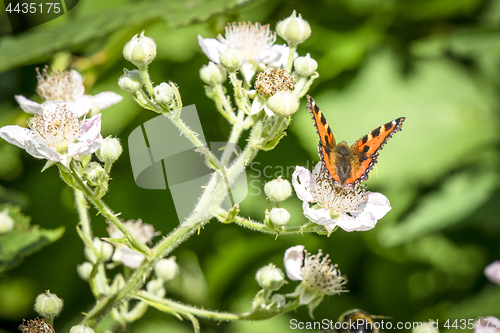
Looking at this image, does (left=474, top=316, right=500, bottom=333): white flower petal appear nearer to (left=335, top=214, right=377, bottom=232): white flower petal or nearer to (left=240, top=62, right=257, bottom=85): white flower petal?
(left=335, top=214, right=377, bottom=232): white flower petal

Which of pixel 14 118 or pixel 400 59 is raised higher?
pixel 400 59

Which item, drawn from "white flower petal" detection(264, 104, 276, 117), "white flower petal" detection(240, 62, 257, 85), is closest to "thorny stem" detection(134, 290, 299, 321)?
"white flower petal" detection(264, 104, 276, 117)

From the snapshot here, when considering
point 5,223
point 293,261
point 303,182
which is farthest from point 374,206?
point 5,223

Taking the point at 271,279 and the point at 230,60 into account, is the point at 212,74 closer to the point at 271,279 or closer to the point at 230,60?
the point at 230,60

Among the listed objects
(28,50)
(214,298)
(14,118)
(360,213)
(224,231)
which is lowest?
(214,298)

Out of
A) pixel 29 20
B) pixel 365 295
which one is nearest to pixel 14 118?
pixel 29 20

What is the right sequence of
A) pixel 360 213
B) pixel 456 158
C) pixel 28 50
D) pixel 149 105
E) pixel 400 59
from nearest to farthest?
Answer: pixel 149 105 < pixel 360 213 < pixel 28 50 < pixel 456 158 < pixel 400 59

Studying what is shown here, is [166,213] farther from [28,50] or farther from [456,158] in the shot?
[456,158]

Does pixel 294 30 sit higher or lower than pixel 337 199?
higher
